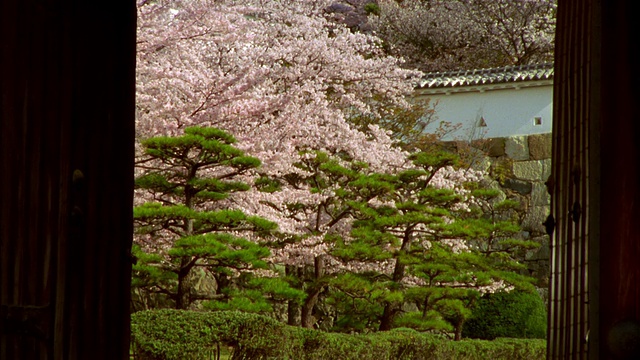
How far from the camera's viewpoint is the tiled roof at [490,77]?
15.7 m

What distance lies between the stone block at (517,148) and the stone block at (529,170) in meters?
0.13

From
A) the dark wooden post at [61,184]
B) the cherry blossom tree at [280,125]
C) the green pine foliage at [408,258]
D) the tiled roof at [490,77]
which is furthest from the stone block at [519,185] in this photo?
the dark wooden post at [61,184]

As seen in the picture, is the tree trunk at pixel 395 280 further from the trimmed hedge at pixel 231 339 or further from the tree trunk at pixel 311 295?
the trimmed hedge at pixel 231 339

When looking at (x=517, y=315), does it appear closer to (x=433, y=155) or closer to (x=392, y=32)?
(x=433, y=155)

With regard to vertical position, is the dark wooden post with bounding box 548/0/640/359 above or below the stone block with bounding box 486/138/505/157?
below

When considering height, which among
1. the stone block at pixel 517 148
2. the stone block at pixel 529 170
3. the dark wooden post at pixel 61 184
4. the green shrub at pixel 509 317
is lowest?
the green shrub at pixel 509 317

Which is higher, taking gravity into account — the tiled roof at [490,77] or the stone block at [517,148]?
the tiled roof at [490,77]

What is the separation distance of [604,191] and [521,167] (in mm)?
14697

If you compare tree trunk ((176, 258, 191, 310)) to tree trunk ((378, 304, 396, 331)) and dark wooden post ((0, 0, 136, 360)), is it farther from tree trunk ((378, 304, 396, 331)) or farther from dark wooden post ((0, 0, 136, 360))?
dark wooden post ((0, 0, 136, 360))

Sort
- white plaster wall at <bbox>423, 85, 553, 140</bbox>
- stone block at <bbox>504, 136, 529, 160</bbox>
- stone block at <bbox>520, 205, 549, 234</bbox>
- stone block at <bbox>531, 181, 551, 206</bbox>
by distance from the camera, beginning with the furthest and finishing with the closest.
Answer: white plaster wall at <bbox>423, 85, 553, 140</bbox> < stone block at <bbox>504, 136, 529, 160</bbox> < stone block at <bbox>531, 181, 551, 206</bbox> < stone block at <bbox>520, 205, 549, 234</bbox>

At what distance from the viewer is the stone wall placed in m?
15.5

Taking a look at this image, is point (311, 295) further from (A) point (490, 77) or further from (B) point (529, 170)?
(A) point (490, 77)

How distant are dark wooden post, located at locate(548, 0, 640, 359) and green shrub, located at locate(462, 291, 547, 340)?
35.8 feet

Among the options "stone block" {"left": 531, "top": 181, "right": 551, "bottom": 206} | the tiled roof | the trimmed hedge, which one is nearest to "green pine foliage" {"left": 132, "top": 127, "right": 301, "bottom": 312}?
the trimmed hedge
